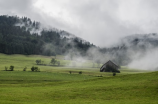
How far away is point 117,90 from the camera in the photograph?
41.5 m

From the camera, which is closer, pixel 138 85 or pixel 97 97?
pixel 97 97

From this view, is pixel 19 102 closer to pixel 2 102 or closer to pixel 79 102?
pixel 2 102

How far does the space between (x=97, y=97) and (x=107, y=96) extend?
196 cm

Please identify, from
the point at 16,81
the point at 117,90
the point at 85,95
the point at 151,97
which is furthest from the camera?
the point at 16,81

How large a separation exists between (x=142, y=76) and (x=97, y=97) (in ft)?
71.1

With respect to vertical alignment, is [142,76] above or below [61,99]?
above

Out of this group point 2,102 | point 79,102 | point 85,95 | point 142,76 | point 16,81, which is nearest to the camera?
point 2,102

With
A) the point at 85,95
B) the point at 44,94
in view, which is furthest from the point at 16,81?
Result: the point at 85,95

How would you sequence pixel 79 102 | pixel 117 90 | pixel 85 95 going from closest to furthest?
pixel 79 102, pixel 85 95, pixel 117 90

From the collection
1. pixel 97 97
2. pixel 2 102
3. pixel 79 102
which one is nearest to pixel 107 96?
pixel 97 97

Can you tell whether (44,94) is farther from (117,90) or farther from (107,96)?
(117,90)

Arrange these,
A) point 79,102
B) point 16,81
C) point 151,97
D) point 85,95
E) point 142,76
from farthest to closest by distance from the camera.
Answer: point 16,81 → point 142,76 → point 85,95 → point 151,97 → point 79,102

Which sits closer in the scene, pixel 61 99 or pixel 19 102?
pixel 19 102

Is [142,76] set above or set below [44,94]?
above
